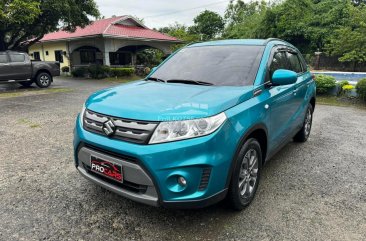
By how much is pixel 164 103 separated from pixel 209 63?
122 centimetres

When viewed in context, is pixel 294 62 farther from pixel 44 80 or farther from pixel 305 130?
pixel 44 80

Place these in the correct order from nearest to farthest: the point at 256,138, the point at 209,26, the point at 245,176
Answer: the point at 245,176
the point at 256,138
the point at 209,26

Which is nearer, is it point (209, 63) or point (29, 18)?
point (209, 63)

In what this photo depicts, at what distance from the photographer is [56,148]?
15.5 feet

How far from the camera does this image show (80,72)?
20469 millimetres

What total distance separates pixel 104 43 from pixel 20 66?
7799 millimetres

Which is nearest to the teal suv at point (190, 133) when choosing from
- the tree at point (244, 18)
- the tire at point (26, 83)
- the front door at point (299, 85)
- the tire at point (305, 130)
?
the front door at point (299, 85)

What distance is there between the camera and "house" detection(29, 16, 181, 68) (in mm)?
19531

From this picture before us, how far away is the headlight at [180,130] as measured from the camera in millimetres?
2289

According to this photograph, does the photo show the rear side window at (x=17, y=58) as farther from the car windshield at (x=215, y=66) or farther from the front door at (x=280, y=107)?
the front door at (x=280, y=107)

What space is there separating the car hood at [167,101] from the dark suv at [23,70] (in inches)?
431

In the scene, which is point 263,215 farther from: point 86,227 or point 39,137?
point 39,137

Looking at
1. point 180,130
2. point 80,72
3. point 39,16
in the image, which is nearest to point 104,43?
point 80,72

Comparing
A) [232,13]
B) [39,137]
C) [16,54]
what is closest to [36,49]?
[16,54]
